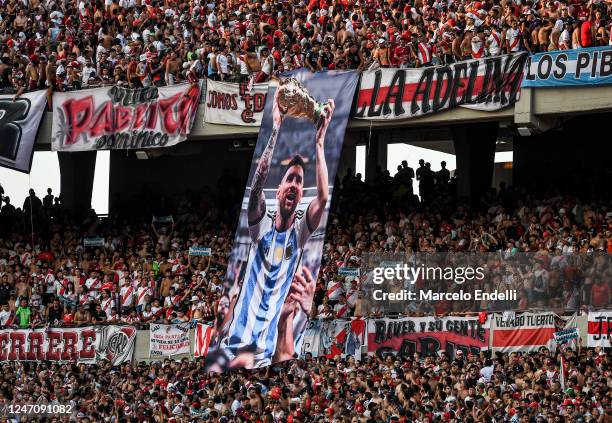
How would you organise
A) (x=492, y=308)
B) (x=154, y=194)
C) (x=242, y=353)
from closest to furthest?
(x=492, y=308) < (x=242, y=353) < (x=154, y=194)

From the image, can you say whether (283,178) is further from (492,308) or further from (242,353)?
(492,308)

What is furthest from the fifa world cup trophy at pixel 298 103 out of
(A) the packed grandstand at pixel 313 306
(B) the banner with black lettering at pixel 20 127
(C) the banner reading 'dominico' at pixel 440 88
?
(B) the banner with black lettering at pixel 20 127

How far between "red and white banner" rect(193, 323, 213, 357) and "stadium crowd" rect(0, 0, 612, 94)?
5.25 metres

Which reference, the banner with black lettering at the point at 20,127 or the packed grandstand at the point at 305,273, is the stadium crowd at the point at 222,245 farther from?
the banner with black lettering at the point at 20,127

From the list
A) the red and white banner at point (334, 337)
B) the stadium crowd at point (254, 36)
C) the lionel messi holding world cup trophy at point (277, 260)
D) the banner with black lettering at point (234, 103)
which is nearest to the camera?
the red and white banner at point (334, 337)

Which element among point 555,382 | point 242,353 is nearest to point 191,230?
point 242,353

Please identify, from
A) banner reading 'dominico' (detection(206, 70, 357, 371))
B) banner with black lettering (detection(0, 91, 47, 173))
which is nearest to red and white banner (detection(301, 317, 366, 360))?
banner reading 'dominico' (detection(206, 70, 357, 371))

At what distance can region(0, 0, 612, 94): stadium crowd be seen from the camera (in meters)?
28.0

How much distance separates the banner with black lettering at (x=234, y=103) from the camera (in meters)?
30.6

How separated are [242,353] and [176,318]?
2.99 metres

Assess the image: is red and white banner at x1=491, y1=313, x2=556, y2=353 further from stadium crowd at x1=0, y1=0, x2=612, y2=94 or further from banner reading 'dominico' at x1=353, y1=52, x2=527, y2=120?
stadium crowd at x1=0, y1=0, x2=612, y2=94

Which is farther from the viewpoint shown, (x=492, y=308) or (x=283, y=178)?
(x=283, y=178)

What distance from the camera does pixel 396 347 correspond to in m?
26.4

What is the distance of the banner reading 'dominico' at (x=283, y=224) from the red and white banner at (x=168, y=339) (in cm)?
137
